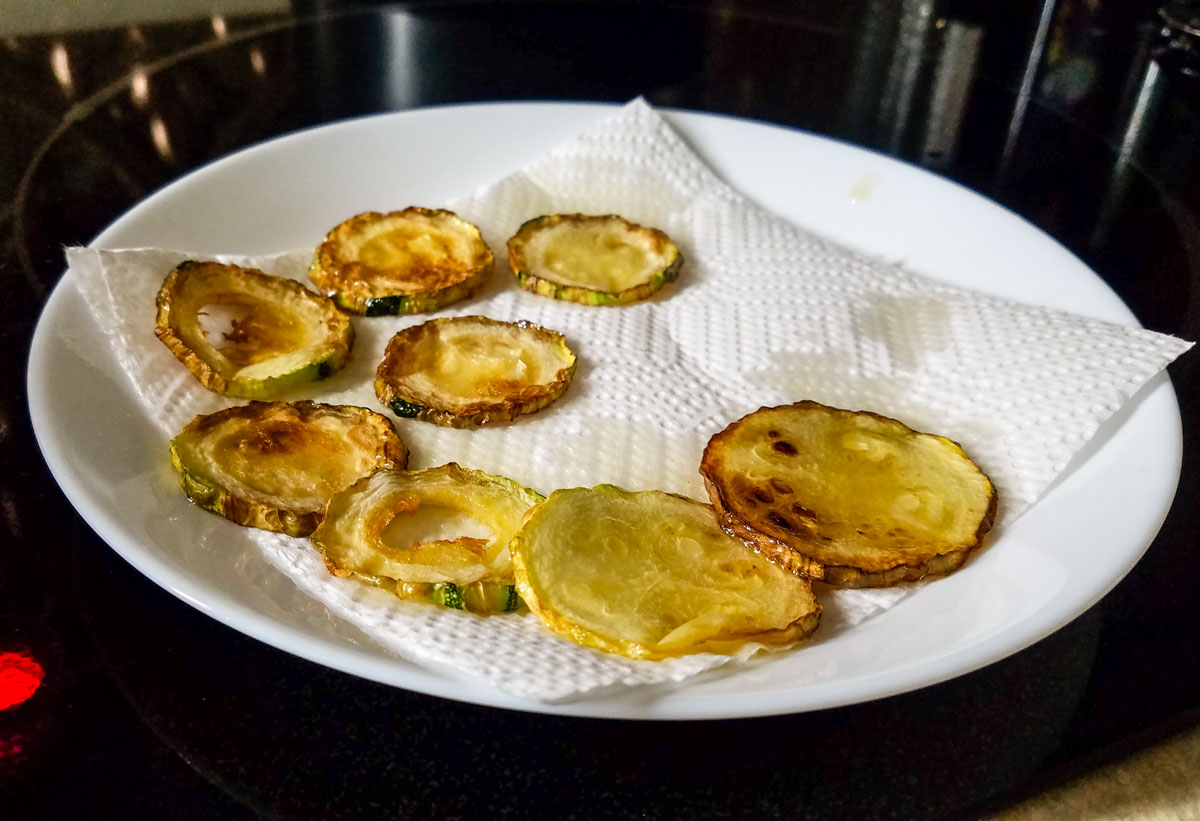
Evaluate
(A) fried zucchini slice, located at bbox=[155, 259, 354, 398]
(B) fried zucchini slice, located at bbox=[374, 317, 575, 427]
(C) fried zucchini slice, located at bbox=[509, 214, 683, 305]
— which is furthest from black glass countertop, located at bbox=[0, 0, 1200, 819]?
(C) fried zucchini slice, located at bbox=[509, 214, 683, 305]

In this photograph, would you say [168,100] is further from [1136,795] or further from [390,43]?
[1136,795]

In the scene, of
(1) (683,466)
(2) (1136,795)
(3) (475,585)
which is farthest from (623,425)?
(2) (1136,795)

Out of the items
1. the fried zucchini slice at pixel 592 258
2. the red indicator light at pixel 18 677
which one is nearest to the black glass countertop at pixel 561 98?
the red indicator light at pixel 18 677

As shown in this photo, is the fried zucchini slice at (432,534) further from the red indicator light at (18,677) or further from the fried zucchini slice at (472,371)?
the red indicator light at (18,677)

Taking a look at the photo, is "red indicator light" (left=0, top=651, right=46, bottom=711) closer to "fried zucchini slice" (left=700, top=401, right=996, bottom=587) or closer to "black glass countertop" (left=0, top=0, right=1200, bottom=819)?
"black glass countertop" (left=0, top=0, right=1200, bottom=819)

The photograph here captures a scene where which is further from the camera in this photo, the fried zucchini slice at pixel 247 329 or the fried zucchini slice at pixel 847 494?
the fried zucchini slice at pixel 247 329
